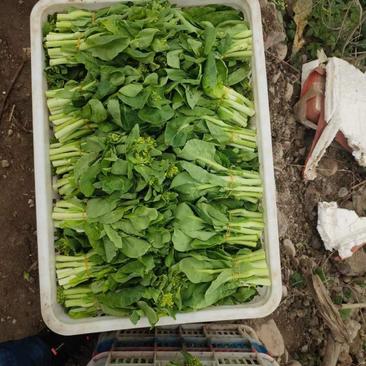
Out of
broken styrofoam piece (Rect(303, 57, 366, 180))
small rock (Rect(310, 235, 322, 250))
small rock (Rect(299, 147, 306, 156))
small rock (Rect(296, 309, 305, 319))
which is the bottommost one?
small rock (Rect(296, 309, 305, 319))

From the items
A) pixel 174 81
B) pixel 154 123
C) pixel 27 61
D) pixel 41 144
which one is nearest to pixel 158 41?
pixel 174 81

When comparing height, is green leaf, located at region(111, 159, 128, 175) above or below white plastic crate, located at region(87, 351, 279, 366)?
above

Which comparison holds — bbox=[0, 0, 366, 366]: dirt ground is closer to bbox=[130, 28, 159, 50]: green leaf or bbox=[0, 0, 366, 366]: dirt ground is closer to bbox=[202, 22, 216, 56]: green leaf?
bbox=[202, 22, 216, 56]: green leaf

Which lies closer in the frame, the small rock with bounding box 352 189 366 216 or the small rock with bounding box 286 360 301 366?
the small rock with bounding box 286 360 301 366

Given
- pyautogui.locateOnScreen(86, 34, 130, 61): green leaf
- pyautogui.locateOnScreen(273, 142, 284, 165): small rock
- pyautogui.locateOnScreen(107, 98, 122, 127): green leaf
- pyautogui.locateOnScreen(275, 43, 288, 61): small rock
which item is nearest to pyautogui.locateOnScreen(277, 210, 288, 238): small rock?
pyautogui.locateOnScreen(273, 142, 284, 165): small rock

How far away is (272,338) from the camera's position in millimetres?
2939

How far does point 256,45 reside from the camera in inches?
91.8

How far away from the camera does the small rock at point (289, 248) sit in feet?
9.99

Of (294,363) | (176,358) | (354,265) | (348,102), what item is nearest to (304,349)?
(294,363)

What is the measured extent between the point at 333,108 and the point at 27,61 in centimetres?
192

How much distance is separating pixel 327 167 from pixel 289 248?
2.00 feet

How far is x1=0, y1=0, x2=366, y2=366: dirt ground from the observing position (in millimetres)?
2867

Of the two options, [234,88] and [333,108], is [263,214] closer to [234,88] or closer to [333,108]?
[234,88]

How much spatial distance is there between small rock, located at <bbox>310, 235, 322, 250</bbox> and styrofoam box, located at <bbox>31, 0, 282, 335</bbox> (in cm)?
94
